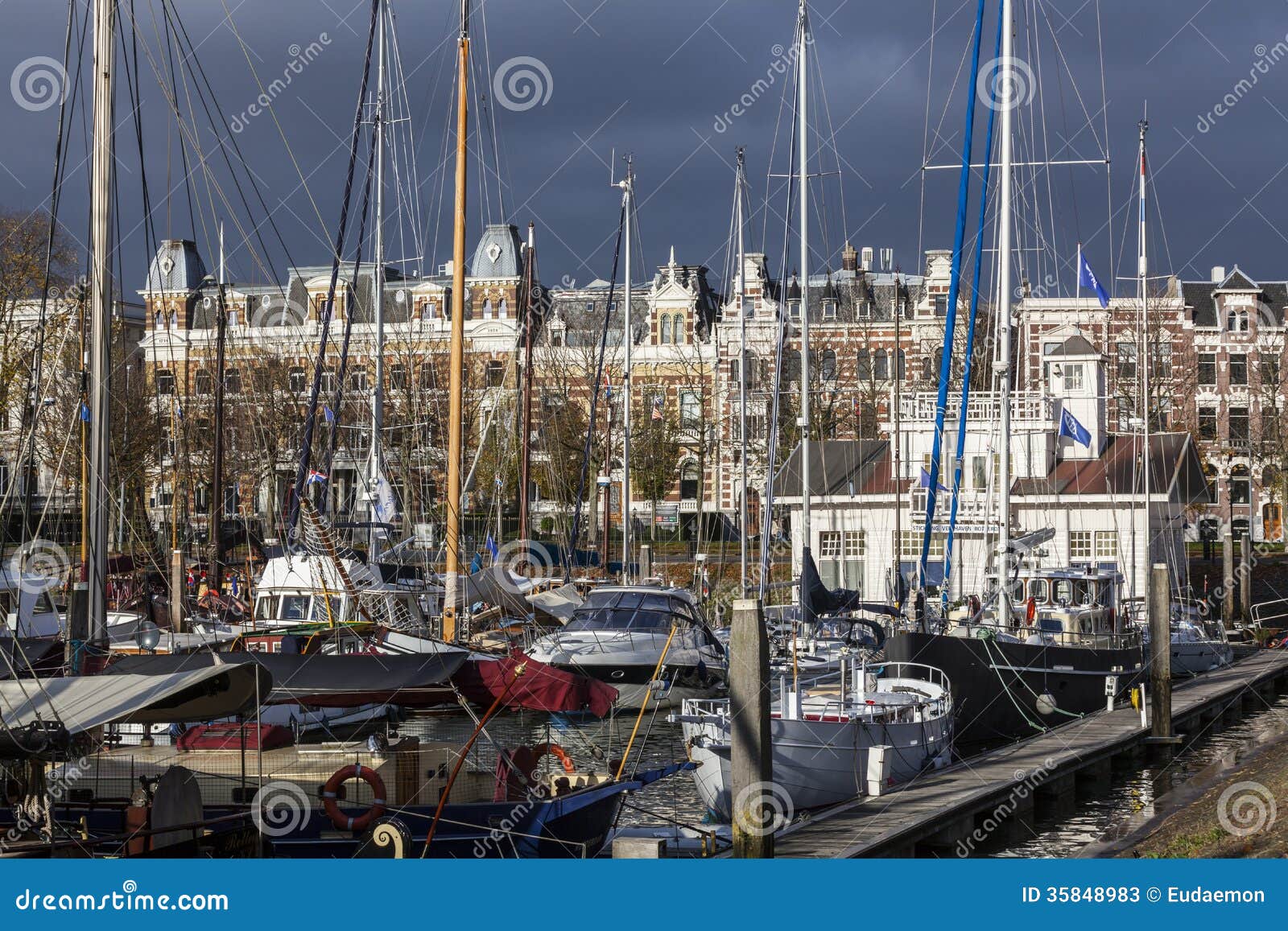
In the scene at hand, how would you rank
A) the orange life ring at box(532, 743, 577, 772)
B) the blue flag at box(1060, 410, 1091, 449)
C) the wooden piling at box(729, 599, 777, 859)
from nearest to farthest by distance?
the wooden piling at box(729, 599, 777, 859) < the orange life ring at box(532, 743, 577, 772) < the blue flag at box(1060, 410, 1091, 449)

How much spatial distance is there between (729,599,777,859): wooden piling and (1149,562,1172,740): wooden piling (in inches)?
561

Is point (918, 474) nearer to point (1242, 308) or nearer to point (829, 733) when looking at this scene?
point (829, 733)

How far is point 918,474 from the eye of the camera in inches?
1847

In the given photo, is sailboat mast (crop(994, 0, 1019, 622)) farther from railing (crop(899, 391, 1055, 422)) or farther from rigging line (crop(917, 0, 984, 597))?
railing (crop(899, 391, 1055, 422))

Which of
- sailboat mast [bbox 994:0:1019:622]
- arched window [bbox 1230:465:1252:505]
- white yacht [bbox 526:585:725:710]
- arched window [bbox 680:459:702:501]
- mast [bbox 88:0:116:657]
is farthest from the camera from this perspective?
arched window [bbox 680:459:702:501]

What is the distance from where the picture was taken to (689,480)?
77.1m

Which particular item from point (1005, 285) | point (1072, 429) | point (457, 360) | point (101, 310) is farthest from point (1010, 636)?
point (101, 310)

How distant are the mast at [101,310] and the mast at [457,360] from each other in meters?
9.48

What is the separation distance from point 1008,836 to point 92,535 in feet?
43.5

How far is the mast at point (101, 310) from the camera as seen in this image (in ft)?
55.0

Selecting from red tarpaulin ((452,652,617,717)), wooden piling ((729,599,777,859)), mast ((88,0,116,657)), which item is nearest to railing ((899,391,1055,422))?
red tarpaulin ((452,652,617,717))

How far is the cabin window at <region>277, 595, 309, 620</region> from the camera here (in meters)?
35.1

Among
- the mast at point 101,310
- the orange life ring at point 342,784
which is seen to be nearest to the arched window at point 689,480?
the mast at point 101,310

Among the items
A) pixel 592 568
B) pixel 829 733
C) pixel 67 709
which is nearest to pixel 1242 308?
pixel 592 568
